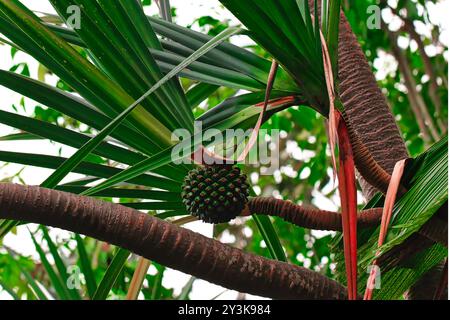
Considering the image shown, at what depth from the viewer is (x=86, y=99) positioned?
37.3 inches

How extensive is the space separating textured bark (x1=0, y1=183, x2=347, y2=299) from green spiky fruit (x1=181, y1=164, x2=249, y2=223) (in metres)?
0.12

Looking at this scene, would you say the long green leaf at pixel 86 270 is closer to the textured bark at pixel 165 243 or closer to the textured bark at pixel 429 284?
the textured bark at pixel 429 284

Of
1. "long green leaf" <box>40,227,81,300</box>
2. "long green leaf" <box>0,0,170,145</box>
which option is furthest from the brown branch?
"long green leaf" <box>40,227,81,300</box>

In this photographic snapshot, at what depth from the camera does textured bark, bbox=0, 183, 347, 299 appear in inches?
26.6

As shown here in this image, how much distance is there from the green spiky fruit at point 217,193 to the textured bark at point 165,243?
122 mm

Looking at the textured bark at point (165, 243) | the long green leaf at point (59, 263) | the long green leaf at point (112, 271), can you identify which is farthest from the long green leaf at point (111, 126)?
the long green leaf at point (59, 263)

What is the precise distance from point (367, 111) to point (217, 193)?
16.3 inches

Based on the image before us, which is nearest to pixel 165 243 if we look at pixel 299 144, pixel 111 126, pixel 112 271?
pixel 111 126

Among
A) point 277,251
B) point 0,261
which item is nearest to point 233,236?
point 0,261

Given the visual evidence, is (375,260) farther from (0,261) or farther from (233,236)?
(233,236)

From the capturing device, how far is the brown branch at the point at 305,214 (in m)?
0.87

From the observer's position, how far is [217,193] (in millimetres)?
861

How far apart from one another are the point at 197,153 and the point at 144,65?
138mm

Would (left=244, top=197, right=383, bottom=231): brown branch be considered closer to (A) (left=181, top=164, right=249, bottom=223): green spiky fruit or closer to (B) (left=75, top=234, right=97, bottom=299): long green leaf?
(A) (left=181, top=164, right=249, bottom=223): green spiky fruit
